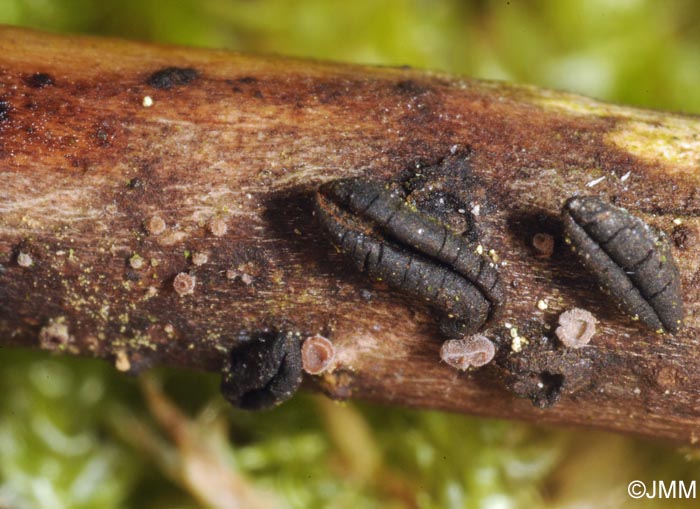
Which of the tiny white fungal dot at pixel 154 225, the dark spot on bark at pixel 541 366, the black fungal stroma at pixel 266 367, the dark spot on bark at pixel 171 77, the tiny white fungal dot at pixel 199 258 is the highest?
the dark spot on bark at pixel 171 77

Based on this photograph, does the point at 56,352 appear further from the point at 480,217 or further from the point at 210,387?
the point at 480,217

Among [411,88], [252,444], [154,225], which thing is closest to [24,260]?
[154,225]

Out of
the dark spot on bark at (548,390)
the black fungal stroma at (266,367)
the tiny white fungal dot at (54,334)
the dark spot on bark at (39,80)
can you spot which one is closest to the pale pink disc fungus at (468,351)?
the dark spot on bark at (548,390)

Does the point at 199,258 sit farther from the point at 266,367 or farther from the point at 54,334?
the point at 54,334

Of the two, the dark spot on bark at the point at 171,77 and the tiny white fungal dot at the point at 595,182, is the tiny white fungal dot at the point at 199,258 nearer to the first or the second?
the dark spot on bark at the point at 171,77

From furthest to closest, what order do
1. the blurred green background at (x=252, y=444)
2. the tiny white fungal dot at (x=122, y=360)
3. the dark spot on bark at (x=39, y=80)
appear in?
the blurred green background at (x=252, y=444)
the tiny white fungal dot at (x=122, y=360)
the dark spot on bark at (x=39, y=80)

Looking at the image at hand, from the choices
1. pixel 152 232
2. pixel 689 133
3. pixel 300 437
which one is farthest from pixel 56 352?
pixel 689 133

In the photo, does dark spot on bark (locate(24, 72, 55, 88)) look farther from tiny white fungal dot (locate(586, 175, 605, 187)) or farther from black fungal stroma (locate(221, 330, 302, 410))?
tiny white fungal dot (locate(586, 175, 605, 187))
